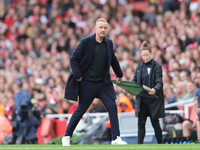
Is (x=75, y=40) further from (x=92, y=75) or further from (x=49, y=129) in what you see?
(x=92, y=75)

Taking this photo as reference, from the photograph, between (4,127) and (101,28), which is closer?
(101,28)

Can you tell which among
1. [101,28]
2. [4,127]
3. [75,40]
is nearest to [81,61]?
[101,28]

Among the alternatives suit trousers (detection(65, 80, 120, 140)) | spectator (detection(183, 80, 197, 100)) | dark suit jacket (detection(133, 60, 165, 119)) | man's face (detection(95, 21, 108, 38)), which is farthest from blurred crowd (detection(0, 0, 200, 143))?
man's face (detection(95, 21, 108, 38))

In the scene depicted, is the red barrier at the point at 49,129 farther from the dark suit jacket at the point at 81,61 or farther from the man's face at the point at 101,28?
the man's face at the point at 101,28

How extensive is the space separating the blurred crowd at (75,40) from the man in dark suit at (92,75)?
11.6ft

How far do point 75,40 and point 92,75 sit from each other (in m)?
10.7

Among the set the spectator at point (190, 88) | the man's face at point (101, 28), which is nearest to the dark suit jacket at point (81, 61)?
the man's face at point (101, 28)

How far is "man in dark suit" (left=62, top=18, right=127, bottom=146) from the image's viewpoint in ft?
21.0

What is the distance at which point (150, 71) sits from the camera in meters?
7.09

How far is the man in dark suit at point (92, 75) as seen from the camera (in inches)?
252

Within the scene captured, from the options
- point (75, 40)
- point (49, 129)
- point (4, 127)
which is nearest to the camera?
point (4, 127)

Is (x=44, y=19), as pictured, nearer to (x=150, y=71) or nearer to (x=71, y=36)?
(x=71, y=36)

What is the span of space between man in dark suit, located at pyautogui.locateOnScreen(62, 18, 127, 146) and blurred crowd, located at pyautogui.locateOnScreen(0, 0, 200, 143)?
11.6ft

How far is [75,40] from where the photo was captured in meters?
17.1
